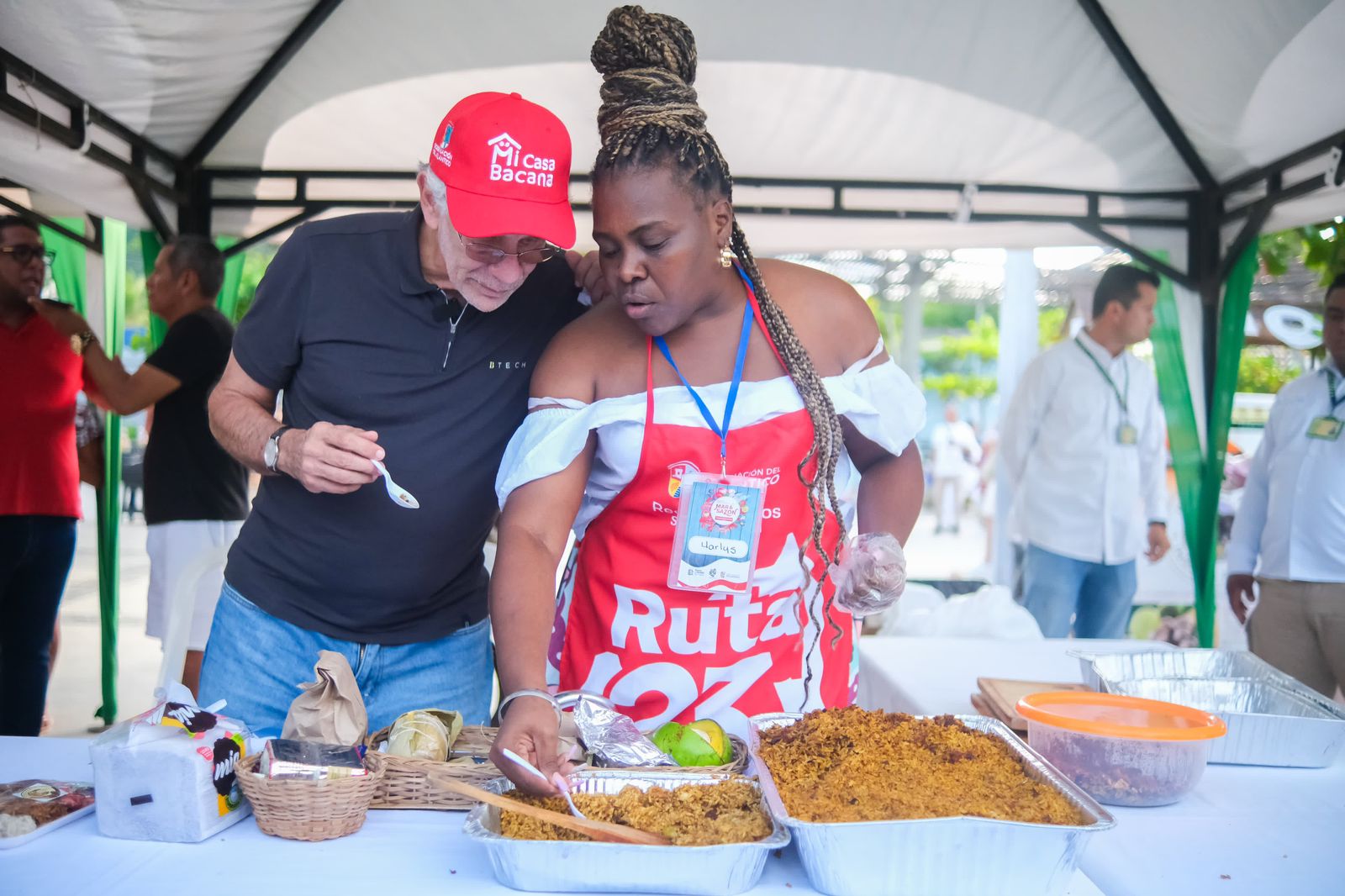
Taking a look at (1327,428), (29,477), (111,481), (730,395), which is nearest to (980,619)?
(1327,428)

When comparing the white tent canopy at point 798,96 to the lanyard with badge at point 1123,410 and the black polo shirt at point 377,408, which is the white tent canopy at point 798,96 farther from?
the black polo shirt at point 377,408

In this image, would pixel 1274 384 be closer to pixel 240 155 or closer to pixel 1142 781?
pixel 240 155

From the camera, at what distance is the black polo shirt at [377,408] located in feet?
6.06

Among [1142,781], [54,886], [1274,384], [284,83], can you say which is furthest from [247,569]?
[1274,384]

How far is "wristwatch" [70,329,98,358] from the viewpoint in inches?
155

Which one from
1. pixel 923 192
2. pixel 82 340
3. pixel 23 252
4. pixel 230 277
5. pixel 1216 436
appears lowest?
pixel 1216 436

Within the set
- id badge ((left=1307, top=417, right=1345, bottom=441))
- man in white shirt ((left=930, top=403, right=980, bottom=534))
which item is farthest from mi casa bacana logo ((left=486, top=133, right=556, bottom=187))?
man in white shirt ((left=930, top=403, right=980, bottom=534))

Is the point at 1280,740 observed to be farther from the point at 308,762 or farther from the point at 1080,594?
the point at 1080,594

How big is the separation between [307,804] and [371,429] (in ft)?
2.35

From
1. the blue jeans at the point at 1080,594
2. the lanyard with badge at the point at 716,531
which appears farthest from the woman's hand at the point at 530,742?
the blue jeans at the point at 1080,594

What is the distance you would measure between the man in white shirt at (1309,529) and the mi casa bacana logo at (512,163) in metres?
3.17

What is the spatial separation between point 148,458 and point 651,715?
2992mm

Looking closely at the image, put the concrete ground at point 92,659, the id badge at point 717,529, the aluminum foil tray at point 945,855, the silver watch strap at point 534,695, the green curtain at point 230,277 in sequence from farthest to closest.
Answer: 1. the green curtain at point 230,277
2. the concrete ground at point 92,659
3. the id badge at point 717,529
4. the silver watch strap at point 534,695
5. the aluminum foil tray at point 945,855

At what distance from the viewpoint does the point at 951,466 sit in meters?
14.7
